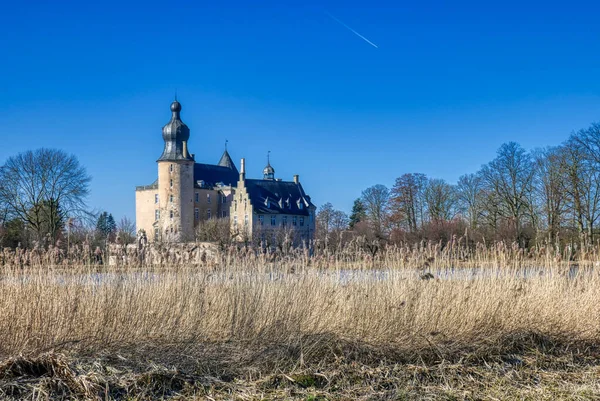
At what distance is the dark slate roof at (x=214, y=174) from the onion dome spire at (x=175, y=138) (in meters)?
5.62

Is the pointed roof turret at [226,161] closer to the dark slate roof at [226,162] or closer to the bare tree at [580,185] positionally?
the dark slate roof at [226,162]

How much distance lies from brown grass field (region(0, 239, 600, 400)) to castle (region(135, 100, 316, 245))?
48.6 metres

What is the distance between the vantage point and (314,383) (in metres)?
5.43

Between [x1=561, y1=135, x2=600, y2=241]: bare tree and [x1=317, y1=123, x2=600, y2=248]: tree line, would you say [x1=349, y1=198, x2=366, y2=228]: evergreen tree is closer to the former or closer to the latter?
[x1=317, y1=123, x2=600, y2=248]: tree line

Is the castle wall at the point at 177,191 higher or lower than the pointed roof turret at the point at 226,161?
lower

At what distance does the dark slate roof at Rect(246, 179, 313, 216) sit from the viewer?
6481 centimetres

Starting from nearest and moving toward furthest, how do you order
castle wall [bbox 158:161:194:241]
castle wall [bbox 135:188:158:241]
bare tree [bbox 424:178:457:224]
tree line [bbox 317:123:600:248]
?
tree line [bbox 317:123:600:248], bare tree [bbox 424:178:457:224], castle wall [bbox 158:161:194:241], castle wall [bbox 135:188:158:241]

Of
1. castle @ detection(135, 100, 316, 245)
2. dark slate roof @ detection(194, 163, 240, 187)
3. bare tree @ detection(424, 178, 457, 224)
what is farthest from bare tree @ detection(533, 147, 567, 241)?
dark slate roof @ detection(194, 163, 240, 187)

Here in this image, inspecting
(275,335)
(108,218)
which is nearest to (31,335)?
(275,335)

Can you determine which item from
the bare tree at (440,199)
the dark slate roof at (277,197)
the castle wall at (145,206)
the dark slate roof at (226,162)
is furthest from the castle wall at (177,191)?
the bare tree at (440,199)

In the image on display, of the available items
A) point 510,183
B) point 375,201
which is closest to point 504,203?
point 510,183

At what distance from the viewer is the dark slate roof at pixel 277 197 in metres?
64.8

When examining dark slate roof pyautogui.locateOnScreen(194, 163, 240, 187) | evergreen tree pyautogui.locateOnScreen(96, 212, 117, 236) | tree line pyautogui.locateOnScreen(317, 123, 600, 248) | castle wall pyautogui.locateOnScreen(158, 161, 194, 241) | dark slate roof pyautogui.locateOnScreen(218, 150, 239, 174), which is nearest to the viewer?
evergreen tree pyautogui.locateOnScreen(96, 212, 117, 236)

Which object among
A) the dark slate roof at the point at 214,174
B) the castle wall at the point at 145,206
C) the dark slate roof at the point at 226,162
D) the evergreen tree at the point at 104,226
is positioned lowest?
the evergreen tree at the point at 104,226
